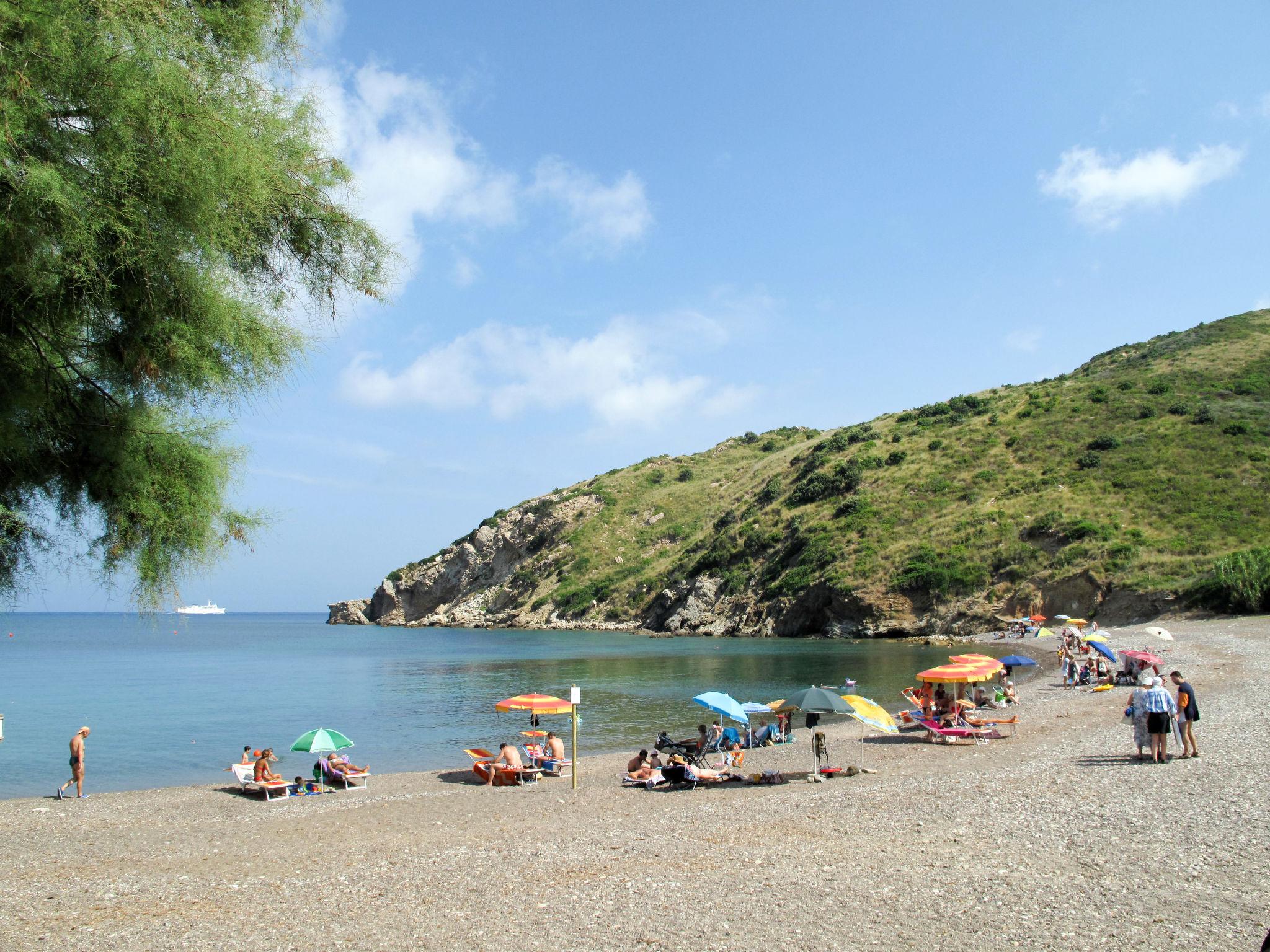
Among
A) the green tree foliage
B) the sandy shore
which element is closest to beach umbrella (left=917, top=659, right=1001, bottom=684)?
the sandy shore

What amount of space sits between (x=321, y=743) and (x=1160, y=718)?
16.5m

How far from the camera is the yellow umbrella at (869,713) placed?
55.2 ft

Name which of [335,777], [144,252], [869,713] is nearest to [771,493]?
[869,713]

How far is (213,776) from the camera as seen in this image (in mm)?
21516

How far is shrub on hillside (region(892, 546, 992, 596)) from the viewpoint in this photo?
59.3 meters

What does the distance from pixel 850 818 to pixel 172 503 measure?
9.90 m

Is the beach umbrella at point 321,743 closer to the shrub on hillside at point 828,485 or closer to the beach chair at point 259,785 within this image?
the beach chair at point 259,785

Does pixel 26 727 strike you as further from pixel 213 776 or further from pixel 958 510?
pixel 958 510

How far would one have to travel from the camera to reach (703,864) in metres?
9.74

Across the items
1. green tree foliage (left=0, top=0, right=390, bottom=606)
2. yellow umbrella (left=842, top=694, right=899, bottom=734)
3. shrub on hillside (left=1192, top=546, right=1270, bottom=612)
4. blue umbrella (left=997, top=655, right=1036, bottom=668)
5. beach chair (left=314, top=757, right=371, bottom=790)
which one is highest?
green tree foliage (left=0, top=0, right=390, bottom=606)

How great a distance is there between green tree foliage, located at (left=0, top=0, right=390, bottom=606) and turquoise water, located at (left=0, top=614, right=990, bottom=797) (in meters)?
0.97

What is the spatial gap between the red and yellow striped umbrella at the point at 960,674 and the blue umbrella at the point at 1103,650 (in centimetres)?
882

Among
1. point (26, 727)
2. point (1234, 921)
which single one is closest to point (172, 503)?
point (1234, 921)

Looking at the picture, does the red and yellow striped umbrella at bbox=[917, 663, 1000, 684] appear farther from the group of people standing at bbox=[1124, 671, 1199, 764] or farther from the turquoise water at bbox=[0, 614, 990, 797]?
the turquoise water at bbox=[0, 614, 990, 797]
